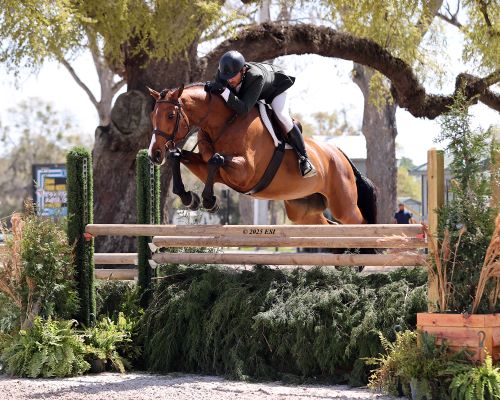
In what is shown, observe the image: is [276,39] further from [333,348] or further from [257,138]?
[333,348]

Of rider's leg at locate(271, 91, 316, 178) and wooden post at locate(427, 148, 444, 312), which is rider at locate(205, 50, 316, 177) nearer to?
rider's leg at locate(271, 91, 316, 178)

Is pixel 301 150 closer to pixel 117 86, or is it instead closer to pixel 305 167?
pixel 305 167

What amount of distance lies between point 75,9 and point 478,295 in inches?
326

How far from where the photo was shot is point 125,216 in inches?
542

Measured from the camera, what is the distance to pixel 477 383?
5.54 meters

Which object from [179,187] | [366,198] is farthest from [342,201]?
[179,187]

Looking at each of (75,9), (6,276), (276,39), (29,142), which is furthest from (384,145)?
(29,142)

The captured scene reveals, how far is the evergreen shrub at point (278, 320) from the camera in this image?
7207mm

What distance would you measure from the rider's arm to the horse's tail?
2565 mm

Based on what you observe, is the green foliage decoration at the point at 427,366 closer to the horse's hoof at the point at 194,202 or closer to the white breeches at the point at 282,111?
Answer: the horse's hoof at the point at 194,202

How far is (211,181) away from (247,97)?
3.36 feet

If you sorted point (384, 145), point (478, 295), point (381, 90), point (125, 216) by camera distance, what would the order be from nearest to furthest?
point (478, 295), point (125, 216), point (381, 90), point (384, 145)

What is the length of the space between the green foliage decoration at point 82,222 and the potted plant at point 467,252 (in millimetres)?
3446

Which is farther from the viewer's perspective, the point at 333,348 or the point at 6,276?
the point at 6,276
